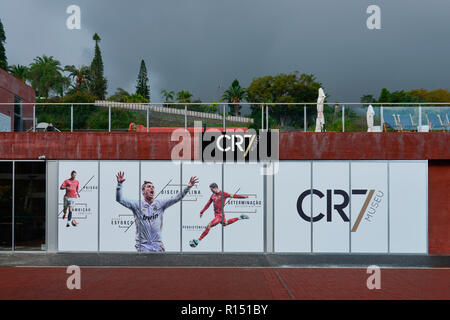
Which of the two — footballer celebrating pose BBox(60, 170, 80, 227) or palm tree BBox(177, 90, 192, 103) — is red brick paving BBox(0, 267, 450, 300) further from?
palm tree BBox(177, 90, 192, 103)

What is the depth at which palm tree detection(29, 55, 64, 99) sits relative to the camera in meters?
58.0

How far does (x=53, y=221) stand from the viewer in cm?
1168

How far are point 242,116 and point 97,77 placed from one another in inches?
2233

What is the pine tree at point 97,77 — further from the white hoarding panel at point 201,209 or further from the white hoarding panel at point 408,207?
the white hoarding panel at point 408,207

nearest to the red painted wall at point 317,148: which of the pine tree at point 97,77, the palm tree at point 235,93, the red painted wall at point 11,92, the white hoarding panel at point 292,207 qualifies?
the white hoarding panel at point 292,207

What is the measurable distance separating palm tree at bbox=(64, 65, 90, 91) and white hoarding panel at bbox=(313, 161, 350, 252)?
196 ft

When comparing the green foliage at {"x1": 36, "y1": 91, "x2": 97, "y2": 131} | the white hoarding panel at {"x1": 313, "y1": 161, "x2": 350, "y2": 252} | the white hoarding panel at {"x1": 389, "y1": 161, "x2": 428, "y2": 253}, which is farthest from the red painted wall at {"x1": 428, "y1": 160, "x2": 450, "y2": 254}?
the green foliage at {"x1": 36, "y1": 91, "x2": 97, "y2": 131}

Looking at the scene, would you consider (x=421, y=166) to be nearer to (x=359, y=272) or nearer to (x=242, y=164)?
(x=359, y=272)

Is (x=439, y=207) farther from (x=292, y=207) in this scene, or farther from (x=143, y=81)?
(x=143, y=81)

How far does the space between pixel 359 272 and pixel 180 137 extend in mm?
7349

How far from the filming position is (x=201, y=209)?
1175 centimetres
